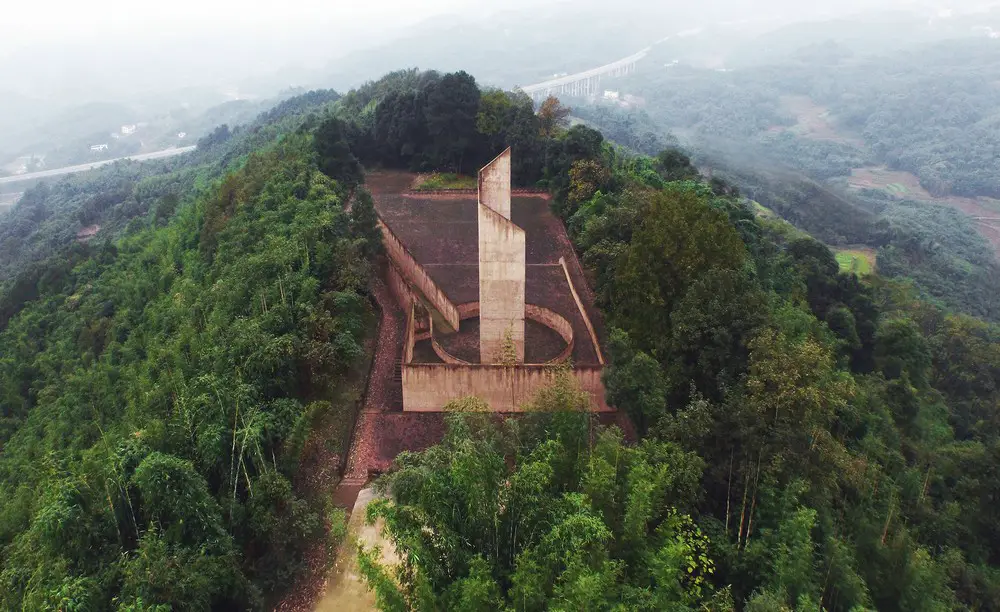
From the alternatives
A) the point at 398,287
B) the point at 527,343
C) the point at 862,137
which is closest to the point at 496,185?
the point at 527,343

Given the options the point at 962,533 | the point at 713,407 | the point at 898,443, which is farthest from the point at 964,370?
the point at 713,407

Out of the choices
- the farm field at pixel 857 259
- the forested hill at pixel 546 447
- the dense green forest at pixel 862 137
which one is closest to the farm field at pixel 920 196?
the dense green forest at pixel 862 137

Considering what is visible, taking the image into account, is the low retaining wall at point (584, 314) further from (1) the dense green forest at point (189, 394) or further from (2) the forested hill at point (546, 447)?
(1) the dense green forest at point (189, 394)

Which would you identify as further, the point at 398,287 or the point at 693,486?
the point at 398,287

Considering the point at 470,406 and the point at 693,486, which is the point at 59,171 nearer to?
the point at 470,406

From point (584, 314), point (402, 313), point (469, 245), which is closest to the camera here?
point (584, 314)

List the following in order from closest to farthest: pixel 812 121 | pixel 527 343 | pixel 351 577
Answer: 1. pixel 351 577
2. pixel 527 343
3. pixel 812 121
